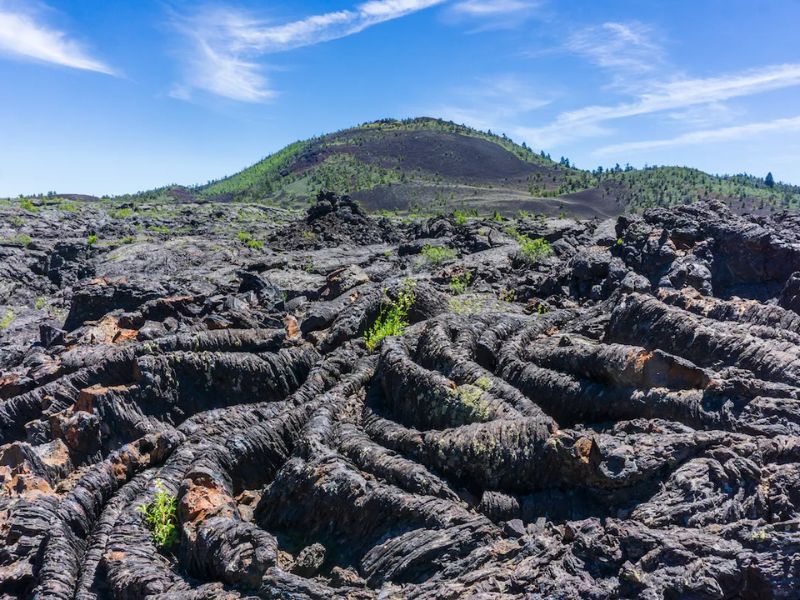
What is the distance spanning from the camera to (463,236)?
90.2ft

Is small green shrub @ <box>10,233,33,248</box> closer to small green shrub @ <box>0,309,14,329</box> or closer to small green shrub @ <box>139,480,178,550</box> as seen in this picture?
small green shrub @ <box>0,309,14,329</box>

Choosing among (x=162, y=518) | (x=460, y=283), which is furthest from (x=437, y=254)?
(x=162, y=518)

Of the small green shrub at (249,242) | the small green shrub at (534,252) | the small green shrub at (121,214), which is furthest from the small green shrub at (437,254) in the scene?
the small green shrub at (121,214)

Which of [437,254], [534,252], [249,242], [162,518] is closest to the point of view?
[162,518]

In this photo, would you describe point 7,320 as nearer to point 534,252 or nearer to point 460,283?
point 460,283

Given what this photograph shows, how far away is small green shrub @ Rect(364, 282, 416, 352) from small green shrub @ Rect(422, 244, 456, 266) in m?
9.01

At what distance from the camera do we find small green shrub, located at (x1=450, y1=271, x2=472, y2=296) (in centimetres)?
1625

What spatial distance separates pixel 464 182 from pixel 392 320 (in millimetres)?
127370

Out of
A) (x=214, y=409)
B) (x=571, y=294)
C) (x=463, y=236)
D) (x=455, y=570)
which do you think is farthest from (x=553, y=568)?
(x=463, y=236)

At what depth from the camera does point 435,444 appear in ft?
23.8

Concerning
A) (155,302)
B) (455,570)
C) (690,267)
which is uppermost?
(690,267)

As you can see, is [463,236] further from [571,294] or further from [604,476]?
[604,476]

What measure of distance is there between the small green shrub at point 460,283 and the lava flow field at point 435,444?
160cm

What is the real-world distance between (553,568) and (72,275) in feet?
101
